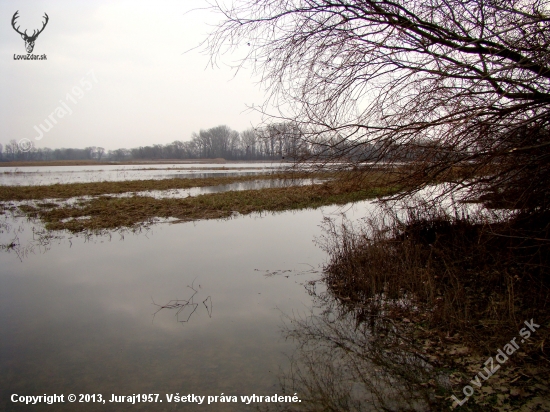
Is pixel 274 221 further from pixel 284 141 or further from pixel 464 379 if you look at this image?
pixel 464 379

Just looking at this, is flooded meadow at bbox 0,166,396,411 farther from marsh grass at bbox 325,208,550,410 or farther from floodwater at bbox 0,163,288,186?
floodwater at bbox 0,163,288,186

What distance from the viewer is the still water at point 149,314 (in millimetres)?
3926

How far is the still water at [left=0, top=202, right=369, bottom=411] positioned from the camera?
12.9ft

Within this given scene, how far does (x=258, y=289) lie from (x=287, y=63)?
4038 mm

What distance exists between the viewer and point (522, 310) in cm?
486

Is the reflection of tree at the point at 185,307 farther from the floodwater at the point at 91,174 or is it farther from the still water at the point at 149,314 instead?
the floodwater at the point at 91,174

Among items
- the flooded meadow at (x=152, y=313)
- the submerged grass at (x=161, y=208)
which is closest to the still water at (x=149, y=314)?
the flooded meadow at (x=152, y=313)

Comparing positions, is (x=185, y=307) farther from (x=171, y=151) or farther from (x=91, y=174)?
(x=171, y=151)

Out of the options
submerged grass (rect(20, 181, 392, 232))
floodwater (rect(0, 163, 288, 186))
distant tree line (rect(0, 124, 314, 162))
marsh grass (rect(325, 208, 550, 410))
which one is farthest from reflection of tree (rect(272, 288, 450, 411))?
distant tree line (rect(0, 124, 314, 162))

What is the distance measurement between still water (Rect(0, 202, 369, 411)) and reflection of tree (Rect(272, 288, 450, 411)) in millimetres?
270

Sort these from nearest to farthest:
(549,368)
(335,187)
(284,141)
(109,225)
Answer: (549,368) → (284,141) → (335,187) → (109,225)

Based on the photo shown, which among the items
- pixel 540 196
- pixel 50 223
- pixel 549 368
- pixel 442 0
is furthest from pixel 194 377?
pixel 50 223

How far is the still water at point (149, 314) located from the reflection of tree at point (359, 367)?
10.6 inches

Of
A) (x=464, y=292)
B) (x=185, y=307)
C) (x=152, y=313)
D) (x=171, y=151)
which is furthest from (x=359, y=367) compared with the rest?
(x=171, y=151)
